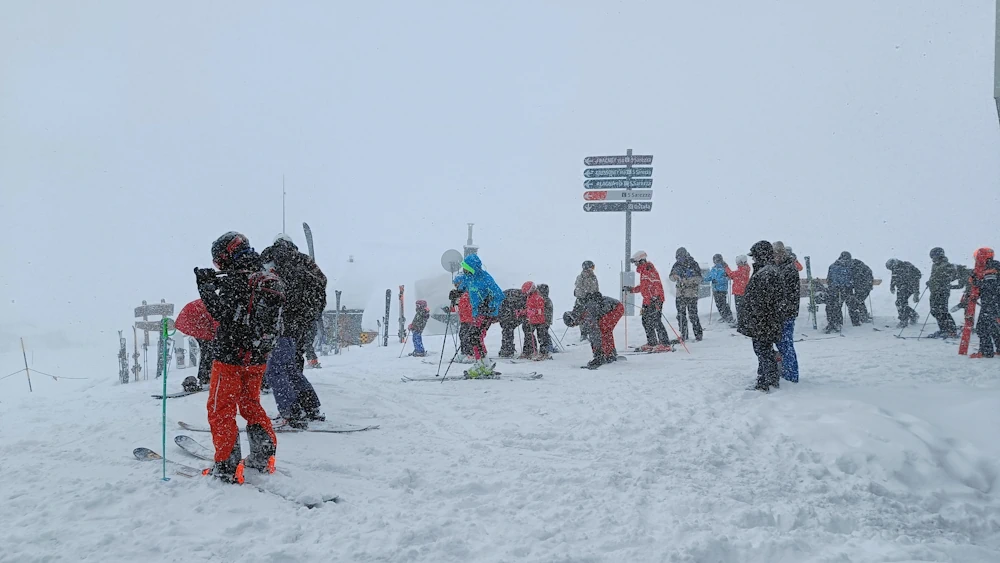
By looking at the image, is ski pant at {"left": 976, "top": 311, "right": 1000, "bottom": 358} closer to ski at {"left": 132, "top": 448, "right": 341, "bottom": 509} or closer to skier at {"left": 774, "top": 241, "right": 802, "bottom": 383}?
skier at {"left": 774, "top": 241, "right": 802, "bottom": 383}

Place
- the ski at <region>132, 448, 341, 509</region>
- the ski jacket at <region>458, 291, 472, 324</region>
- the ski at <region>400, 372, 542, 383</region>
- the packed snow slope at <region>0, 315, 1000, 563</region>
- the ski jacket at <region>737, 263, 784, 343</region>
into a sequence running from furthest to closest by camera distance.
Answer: the ski jacket at <region>458, 291, 472, 324</region> < the ski at <region>400, 372, 542, 383</region> < the ski jacket at <region>737, 263, 784, 343</region> < the ski at <region>132, 448, 341, 509</region> < the packed snow slope at <region>0, 315, 1000, 563</region>

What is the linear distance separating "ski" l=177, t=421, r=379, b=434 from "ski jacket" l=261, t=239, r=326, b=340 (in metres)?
0.85

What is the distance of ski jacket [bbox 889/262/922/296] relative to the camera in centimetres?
1329

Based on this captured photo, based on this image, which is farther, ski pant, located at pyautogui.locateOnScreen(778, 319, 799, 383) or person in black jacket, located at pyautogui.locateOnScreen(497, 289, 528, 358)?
person in black jacket, located at pyautogui.locateOnScreen(497, 289, 528, 358)

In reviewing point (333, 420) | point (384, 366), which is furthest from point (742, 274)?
point (333, 420)

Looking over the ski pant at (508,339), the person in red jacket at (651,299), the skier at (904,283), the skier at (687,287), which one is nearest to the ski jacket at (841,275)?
the skier at (904,283)

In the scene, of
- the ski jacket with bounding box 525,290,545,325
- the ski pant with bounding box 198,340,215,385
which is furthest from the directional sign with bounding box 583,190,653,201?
the ski pant with bounding box 198,340,215,385

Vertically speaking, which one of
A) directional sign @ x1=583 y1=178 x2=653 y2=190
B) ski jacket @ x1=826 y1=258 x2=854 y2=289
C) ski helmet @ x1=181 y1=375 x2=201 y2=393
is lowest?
ski helmet @ x1=181 y1=375 x2=201 y2=393

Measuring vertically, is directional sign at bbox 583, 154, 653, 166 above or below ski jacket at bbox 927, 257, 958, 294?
above

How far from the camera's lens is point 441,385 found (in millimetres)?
8391

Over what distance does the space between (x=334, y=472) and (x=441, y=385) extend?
13.5 ft

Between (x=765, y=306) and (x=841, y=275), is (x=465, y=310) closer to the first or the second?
(x=765, y=306)

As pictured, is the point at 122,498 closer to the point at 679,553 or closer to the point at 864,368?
the point at 679,553

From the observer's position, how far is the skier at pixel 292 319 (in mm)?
5336
